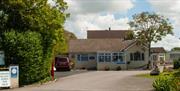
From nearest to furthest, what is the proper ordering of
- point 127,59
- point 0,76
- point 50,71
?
point 0,76
point 50,71
point 127,59

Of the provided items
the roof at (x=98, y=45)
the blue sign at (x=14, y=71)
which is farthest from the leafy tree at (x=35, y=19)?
the roof at (x=98, y=45)

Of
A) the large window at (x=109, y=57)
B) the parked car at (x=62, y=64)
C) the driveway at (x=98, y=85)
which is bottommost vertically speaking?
the driveway at (x=98, y=85)

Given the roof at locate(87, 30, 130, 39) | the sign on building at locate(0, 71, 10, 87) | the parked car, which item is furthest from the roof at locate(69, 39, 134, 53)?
the sign on building at locate(0, 71, 10, 87)

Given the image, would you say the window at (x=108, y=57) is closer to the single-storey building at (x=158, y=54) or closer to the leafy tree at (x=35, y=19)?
the single-storey building at (x=158, y=54)

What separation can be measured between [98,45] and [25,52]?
40717 millimetres

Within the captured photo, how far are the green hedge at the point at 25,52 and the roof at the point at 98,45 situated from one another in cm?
3618

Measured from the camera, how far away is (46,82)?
113 ft

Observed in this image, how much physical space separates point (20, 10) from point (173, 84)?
49.2 ft

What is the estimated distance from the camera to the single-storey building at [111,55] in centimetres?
6719

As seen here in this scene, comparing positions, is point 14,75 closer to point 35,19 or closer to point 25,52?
point 25,52

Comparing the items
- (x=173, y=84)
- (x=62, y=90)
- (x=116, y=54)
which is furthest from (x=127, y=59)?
(x=173, y=84)

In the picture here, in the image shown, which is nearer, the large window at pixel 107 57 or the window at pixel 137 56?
the large window at pixel 107 57

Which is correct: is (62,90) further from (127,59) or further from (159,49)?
(159,49)

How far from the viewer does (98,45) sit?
72.0 m
